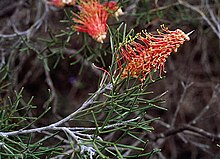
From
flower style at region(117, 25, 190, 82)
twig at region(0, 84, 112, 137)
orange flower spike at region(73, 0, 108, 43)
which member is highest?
orange flower spike at region(73, 0, 108, 43)

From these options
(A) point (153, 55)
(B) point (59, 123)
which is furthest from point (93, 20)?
(B) point (59, 123)

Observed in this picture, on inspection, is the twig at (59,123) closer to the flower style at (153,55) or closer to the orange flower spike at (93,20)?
the flower style at (153,55)

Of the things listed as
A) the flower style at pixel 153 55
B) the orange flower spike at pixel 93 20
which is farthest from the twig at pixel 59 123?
the orange flower spike at pixel 93 20

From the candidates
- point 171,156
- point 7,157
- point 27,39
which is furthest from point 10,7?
point 171,156

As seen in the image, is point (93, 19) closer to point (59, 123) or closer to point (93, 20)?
point (93, 20)

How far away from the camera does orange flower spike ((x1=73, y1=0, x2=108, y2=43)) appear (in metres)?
1.52

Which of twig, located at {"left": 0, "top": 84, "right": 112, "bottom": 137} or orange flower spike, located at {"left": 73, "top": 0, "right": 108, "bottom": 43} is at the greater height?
orange flower spike, located at {"left": 73, "top": 0, "right": 108, "bottom": 43}

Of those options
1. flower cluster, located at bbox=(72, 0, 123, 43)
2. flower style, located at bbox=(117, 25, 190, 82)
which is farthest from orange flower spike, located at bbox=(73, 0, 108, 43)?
flower style, located at bbox=(117, 25, 190, 82)

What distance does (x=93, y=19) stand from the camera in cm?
154

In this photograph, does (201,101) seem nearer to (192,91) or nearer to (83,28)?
(192,91)

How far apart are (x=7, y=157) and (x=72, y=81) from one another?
1.83m

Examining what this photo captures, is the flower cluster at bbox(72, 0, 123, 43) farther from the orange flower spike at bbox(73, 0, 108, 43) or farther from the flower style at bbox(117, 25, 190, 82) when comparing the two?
the flower style at bbox(117, 25, 190, 82)

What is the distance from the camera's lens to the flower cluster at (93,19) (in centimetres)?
152

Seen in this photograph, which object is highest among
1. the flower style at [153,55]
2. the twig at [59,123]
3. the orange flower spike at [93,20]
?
the orange flower spike at [93,20]
